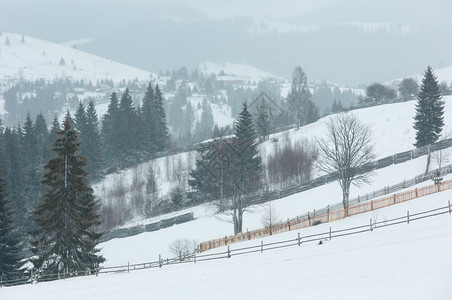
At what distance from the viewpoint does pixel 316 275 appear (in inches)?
937

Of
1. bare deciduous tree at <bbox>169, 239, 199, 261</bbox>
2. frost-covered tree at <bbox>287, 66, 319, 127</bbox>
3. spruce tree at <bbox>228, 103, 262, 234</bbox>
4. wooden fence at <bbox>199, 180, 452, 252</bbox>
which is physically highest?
frost-covered tree at <bbox>287, 66, 319, 127</bbox>

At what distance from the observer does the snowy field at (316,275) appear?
20.1 meters

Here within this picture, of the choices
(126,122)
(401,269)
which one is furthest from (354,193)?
(126,122)

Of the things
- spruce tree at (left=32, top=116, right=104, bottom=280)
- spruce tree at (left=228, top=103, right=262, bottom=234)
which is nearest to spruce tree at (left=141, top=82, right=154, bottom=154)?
spruce tree at (left=228, top=103, right=262, bottom=234)

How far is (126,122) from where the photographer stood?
81.1 meters

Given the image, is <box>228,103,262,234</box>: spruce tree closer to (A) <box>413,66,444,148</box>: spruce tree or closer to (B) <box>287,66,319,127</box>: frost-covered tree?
(A) <box>413,66,444,148</box>: spruce tree

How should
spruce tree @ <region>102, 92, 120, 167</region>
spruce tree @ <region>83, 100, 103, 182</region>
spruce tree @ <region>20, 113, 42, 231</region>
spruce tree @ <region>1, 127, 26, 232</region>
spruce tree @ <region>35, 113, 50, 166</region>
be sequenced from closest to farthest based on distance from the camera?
spruce tree @ <region>1, 127, 26, 232</region> → spruce tree @ <region>20, 113, 42, 231</region> → spruce tree @ <region>35, 113, 50, 166</region> → spruce tree @ <region>83, 100, 103, 182</region> → spruce tree @ <region>102, 92, 120, 167</region>

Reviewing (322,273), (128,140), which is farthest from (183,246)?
(128,140)

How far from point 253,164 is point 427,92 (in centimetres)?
2566

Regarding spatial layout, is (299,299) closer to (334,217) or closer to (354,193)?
(334,217)

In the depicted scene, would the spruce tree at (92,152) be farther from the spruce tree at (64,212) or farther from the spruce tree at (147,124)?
the spruce tree at (64,212)

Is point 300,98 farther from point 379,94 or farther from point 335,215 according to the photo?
point 335,215

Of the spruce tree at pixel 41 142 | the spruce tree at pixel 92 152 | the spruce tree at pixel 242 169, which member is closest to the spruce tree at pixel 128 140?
the spruce tree at pixel 92 152

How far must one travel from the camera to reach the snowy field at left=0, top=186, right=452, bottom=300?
20.1 metres
